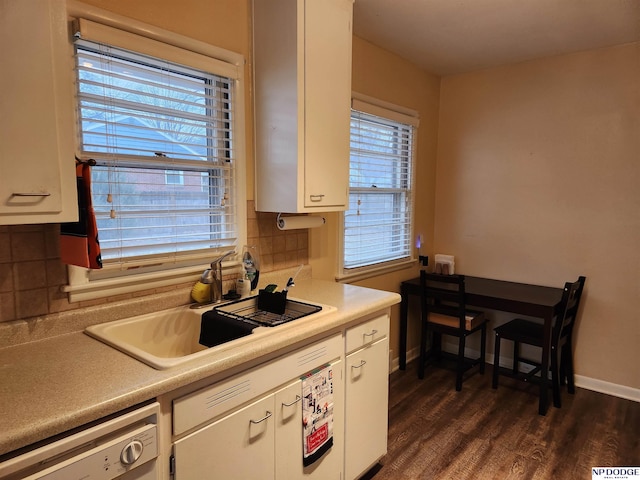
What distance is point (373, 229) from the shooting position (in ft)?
10.6

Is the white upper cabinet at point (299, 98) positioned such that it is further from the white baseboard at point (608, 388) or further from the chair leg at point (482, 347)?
the white baseboard at point (608, 388)

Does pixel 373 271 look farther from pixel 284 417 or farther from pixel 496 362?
pixel 284 417

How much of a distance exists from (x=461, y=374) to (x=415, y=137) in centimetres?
193

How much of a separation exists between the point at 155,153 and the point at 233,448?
4.12 feet

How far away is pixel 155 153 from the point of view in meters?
1.84

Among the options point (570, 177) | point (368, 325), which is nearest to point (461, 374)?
point (368, 325)

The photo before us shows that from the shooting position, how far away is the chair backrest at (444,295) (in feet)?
9.93

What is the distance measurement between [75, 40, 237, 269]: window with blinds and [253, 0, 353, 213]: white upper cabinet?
0.20 meters

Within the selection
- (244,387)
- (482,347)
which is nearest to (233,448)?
(244,387)

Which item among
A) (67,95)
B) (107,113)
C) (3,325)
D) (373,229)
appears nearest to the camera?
(67,95)

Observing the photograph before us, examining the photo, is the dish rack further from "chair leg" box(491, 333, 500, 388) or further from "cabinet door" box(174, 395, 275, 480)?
"chair leg" box(491, 333, 500, 388)

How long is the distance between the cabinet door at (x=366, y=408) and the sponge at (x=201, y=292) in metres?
0.72

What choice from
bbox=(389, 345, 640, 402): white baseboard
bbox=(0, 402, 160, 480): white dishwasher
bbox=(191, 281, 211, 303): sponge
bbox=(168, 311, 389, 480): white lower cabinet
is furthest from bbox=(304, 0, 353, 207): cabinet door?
bbox=(389, 345, 640, 402): white baseboard

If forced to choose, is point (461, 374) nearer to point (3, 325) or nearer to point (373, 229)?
point (373, 229)
